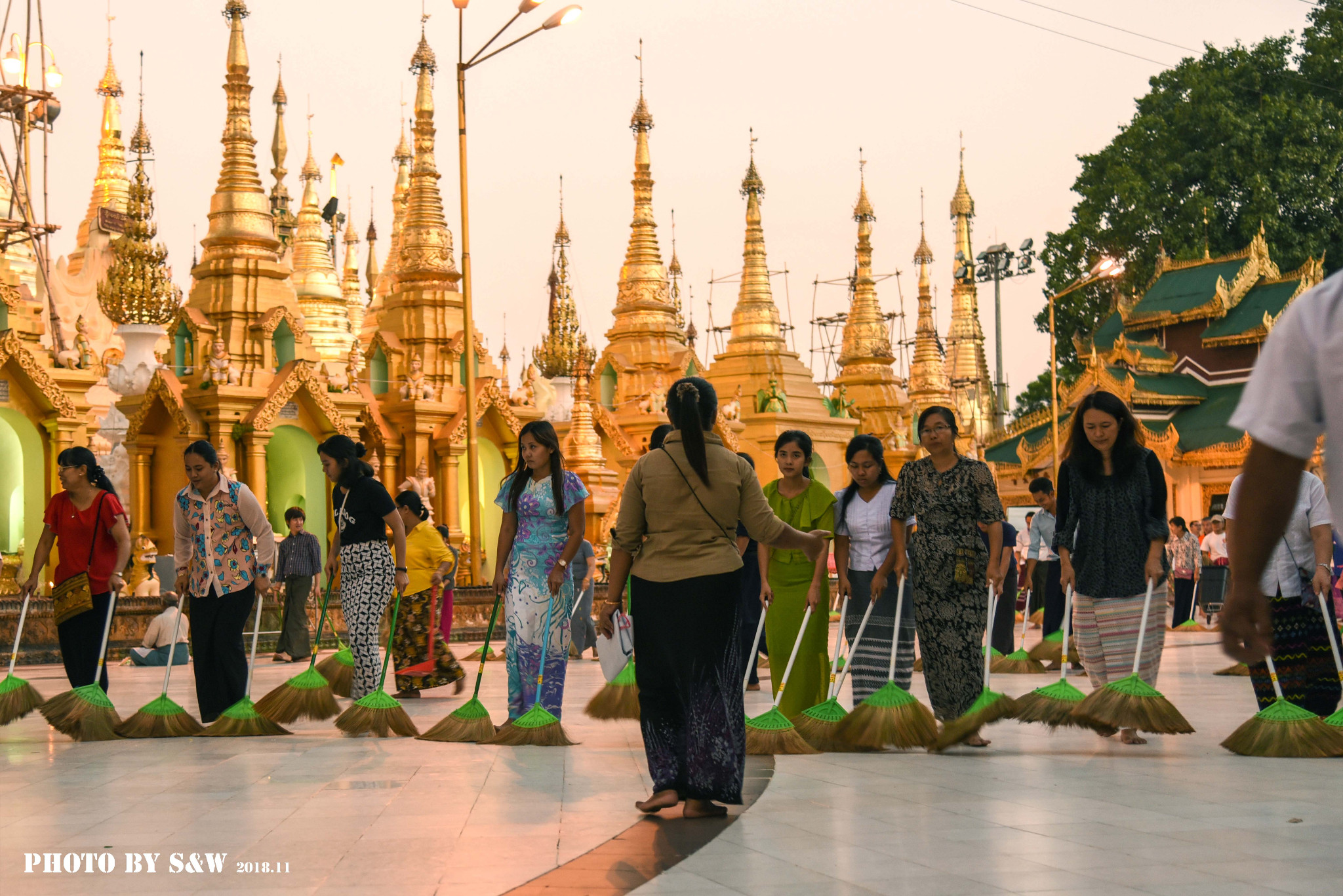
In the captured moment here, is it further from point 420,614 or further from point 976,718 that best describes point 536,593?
point 420,614

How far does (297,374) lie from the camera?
23.4 meters

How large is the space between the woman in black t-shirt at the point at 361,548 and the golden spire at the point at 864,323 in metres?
36.0

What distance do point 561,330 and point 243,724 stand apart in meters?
34.8

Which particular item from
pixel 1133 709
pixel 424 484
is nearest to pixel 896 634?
pixel 1133 709

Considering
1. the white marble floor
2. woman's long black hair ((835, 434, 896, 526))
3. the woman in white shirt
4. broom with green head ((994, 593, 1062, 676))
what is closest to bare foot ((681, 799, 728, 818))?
the white marble floor

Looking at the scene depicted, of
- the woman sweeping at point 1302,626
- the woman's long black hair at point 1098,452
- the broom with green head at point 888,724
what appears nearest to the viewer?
the broom with green head at point 888,724

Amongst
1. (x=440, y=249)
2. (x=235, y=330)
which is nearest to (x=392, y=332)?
(x=440, y=249)

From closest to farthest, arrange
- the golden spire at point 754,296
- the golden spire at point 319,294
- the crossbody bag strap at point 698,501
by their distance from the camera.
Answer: the crossbody bag strap at point 698,501
the golden spire at point 319,294
the golden spire at point 754,296

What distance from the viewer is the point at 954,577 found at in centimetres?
847

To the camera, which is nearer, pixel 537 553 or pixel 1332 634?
pixel 1332 634

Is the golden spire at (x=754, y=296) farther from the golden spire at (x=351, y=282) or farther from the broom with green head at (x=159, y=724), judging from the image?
the broom with green head at (x=159, y=724)

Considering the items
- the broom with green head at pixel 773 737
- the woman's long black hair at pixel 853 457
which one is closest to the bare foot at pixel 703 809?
the broom with green head at pixel 773 737

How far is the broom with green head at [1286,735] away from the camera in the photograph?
7547 millimetres

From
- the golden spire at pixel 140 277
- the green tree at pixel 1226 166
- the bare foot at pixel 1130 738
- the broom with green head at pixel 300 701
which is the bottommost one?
the bare foot at pixel 1130 738
